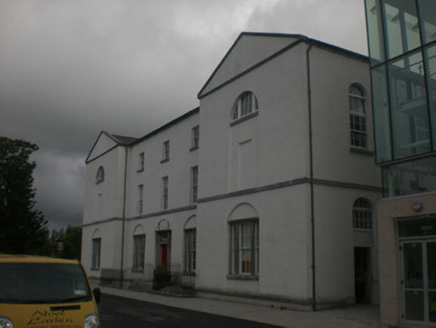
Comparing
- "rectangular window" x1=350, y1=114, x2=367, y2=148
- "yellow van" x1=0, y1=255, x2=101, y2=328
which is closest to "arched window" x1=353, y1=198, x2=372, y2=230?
"rectangular window" x1=350, y1=114, x2=367, y2=148

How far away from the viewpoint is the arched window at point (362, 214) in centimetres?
2005

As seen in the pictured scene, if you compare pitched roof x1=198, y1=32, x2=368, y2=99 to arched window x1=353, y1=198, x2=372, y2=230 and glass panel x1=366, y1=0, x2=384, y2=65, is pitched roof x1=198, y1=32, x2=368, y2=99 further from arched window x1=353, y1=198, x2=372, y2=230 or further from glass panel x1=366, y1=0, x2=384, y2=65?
arched window x1=353, y1=198, x2=372, y2=230

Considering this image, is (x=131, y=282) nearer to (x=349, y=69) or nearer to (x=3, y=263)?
(x=349, y=69)

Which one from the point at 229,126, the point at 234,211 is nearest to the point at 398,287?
the point at 234,211

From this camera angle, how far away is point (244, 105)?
23.2 metres

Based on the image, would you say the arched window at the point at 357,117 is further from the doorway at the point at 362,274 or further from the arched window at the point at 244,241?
the arched window at the point at 244,241

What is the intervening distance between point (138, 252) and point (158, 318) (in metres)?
18.4

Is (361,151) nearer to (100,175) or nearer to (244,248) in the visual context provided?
(244,248)

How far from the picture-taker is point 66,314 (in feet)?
26.6


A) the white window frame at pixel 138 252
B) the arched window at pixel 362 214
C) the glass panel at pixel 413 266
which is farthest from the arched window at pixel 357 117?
the white window frame at pixel 138 252

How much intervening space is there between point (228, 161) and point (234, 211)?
7.54 ft

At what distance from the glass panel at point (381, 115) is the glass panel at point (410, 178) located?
18.6 inches

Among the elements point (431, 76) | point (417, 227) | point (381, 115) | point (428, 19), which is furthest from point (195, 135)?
point (417, 227)

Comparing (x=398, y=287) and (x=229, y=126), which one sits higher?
(x=229, y=126)
